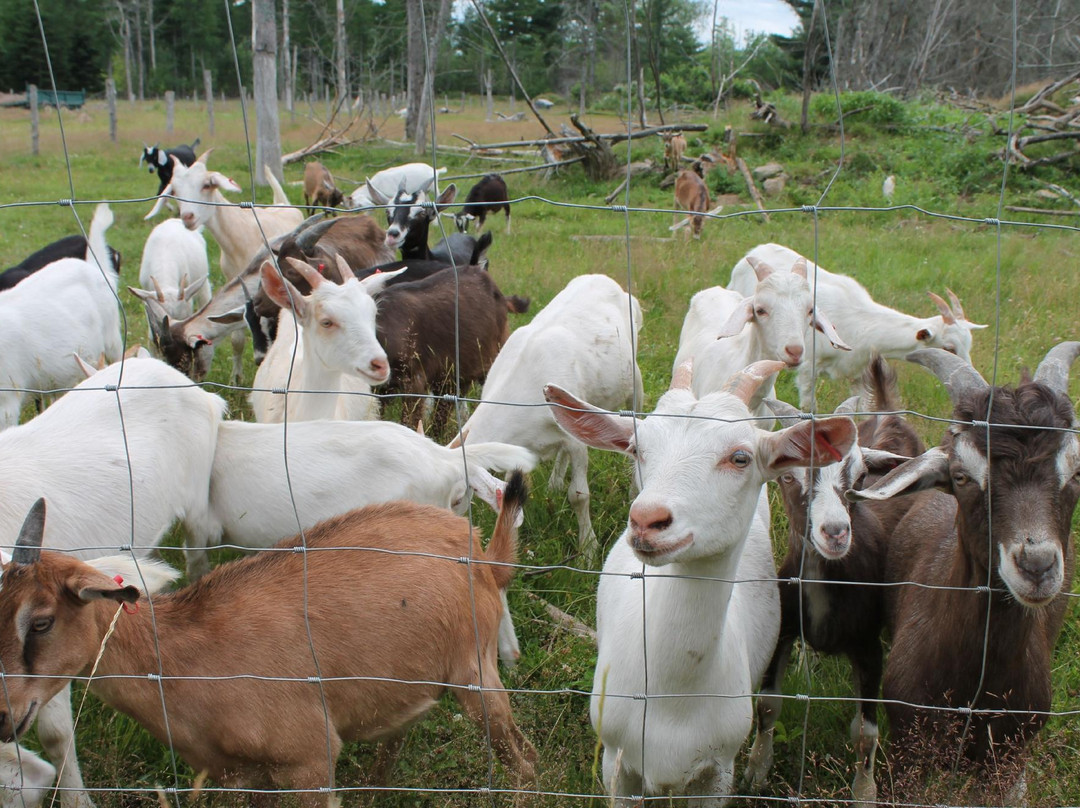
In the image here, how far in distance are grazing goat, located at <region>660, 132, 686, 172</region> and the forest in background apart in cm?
315

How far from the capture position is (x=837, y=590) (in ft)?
10.8

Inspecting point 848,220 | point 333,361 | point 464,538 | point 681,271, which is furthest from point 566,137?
point 464,538

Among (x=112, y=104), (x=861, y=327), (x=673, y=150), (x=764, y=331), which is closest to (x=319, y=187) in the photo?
(x=673, y=150)

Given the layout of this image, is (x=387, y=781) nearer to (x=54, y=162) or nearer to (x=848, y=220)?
(x=848, y=220)

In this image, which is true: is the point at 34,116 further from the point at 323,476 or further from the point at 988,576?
the point at 988,576

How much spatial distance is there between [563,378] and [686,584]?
8.07 ft

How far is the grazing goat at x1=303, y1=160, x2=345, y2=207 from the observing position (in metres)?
15.0

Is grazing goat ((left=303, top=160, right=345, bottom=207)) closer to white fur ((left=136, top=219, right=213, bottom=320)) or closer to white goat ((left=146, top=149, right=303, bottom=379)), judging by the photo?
white goat ((left=146, top=149, right=303, bottom=379))

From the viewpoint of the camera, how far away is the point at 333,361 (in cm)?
456

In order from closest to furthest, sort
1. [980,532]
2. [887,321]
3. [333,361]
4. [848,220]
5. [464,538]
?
1. [980,532]
2. [464,538]
3. [333,361]
4. [887,321]
5. [848,220]

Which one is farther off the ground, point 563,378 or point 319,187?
point 319,187

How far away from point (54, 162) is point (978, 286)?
1855 centimetres

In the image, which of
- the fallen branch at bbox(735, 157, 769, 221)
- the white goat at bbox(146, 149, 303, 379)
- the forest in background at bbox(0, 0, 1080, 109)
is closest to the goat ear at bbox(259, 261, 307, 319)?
the white goat at bbox(146, 149, 303, 379)

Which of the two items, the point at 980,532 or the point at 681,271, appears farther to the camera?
the point at 681,271
